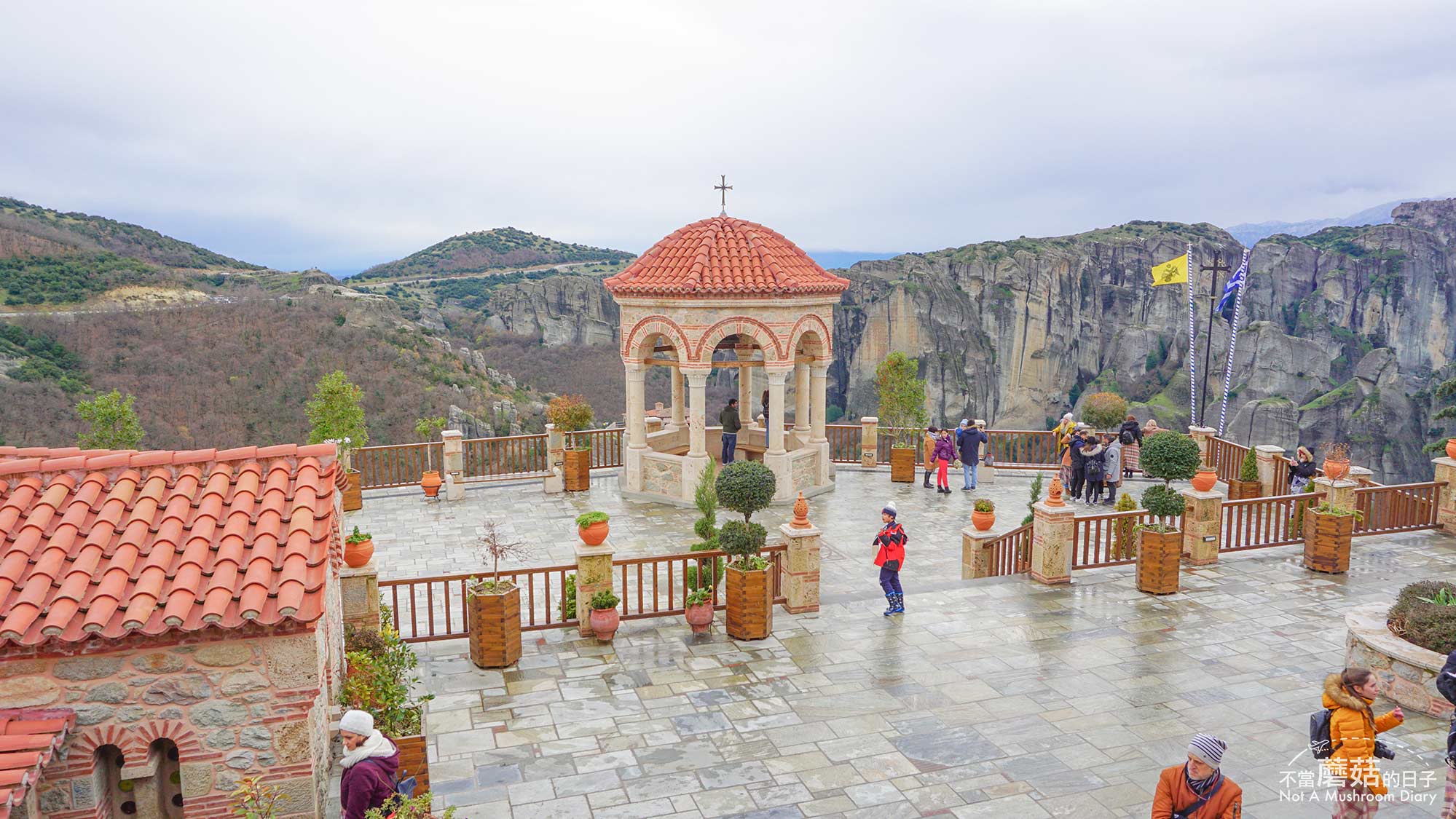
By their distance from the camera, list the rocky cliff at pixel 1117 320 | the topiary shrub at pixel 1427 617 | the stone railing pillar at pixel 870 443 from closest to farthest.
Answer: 1. the topiary shrub at pixel 1427 617
2. the stone railing pillar at pixel 870 443
3. the rocky cliff at pixel 1117 320

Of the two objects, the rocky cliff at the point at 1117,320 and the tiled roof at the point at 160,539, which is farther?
the rocky cliff at the point at 1117,320

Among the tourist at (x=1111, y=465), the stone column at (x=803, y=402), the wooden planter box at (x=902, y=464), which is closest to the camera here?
the tourist at (x=1111, y=465)

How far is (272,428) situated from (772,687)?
115 feet

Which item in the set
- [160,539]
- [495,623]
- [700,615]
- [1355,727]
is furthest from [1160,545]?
[160,539]

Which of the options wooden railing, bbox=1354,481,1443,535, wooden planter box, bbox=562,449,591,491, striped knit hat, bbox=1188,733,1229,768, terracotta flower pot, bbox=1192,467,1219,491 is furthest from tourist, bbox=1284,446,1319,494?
wooden planter box, bbox=562,449,591,491

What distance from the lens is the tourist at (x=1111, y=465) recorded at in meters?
16.7

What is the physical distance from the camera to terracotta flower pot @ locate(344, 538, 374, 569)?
9578mm

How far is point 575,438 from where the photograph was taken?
62.4 ft

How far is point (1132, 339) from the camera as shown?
93.2 metres

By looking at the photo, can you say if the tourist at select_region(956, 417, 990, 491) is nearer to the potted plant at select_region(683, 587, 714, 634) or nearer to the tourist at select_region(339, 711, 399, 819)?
the potted plant at select_region(683, 587, 714, 634)

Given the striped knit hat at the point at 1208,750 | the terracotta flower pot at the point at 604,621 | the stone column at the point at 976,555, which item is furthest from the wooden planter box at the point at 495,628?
the striped knit hat at the point at 1208,750

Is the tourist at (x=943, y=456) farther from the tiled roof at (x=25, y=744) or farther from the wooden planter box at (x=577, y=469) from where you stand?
the tiled roof at (x=25, y=744)

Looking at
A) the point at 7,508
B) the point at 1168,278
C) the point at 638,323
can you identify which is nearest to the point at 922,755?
the point at 7,508

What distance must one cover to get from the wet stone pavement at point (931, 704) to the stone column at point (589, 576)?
9.6 inches
